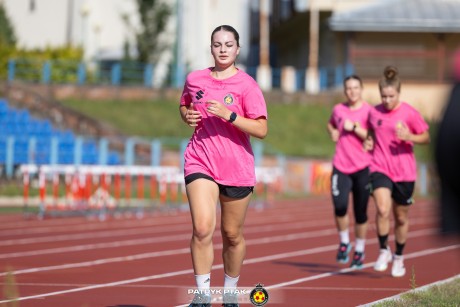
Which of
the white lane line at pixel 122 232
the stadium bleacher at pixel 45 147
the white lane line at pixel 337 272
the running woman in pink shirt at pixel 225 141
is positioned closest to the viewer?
the running woman in pink shirt at pixel 225 141

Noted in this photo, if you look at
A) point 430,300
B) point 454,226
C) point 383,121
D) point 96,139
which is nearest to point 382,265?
point 383,121

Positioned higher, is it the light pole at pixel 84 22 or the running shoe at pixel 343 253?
the light pole at pixel 84 22

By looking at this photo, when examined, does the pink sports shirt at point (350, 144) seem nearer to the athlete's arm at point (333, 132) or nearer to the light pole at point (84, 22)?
the athlete's arm at point (333, 132)

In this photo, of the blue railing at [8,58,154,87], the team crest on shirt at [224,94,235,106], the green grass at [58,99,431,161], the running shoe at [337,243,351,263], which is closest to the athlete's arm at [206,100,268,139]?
the team crest on shirt at [224,94,235,106]

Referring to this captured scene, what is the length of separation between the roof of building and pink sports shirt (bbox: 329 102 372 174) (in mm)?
37959

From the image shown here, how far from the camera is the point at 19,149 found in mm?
31375

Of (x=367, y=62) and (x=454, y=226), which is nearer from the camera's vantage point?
(x=454, y=226)

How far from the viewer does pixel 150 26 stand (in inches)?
2031

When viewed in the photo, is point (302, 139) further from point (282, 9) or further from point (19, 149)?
point (282, 9)

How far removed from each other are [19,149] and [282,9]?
35713 mm

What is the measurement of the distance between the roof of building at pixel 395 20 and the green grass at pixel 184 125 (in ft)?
21.9

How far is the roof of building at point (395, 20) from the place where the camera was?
52.1 meters

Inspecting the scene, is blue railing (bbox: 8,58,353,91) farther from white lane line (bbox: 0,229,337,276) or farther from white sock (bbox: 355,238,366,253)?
white sock (bbox: 355,238,366,253)

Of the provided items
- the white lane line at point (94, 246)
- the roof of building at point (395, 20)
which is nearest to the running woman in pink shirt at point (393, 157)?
the white lane line at point (94, 246)
